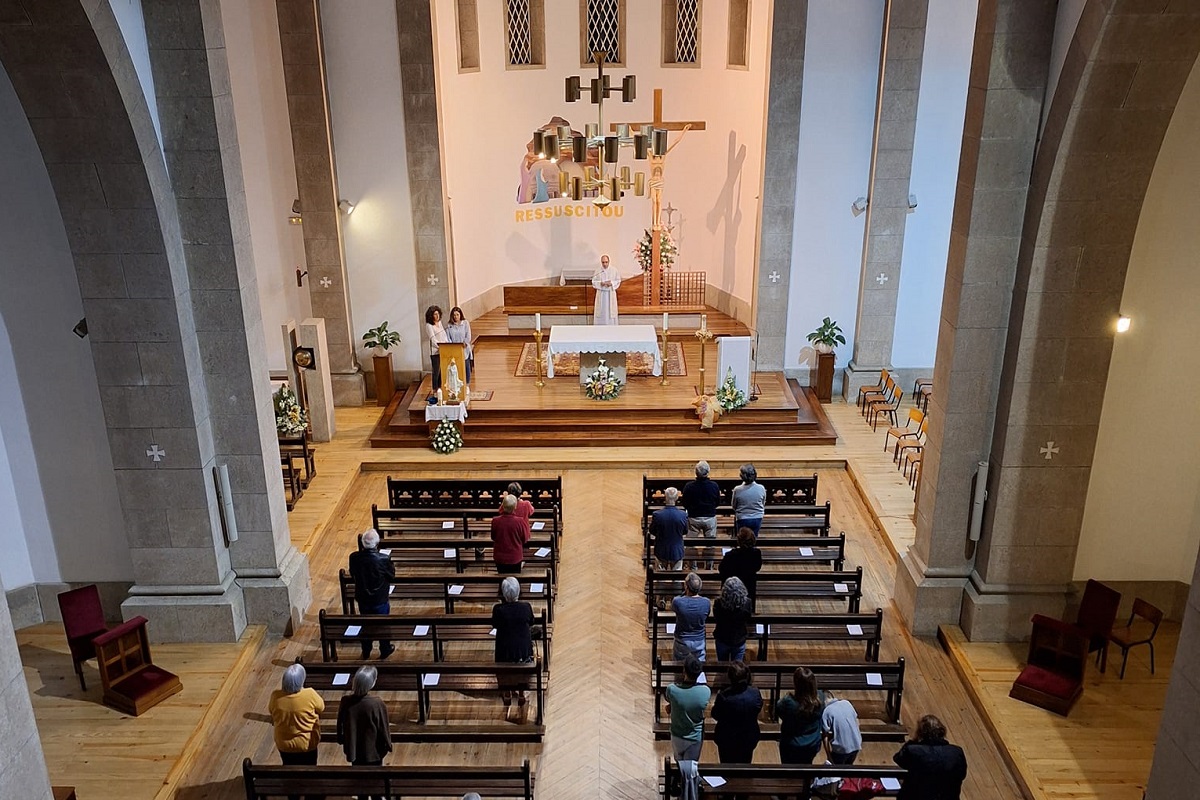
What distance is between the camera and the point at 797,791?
693 centimetres

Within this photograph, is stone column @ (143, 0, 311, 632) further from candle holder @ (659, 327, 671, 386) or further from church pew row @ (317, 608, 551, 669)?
candle holder @ (659, 327, 671, 386)

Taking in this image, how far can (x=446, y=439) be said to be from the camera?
1395cm

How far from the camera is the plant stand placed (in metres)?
15.6

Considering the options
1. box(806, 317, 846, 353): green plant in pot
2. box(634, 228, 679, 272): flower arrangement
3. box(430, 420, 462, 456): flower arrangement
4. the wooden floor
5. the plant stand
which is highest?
box(634, 228, 679, 272): flower arrangement

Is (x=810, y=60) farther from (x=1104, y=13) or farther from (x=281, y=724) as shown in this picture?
(x=281, y=724)

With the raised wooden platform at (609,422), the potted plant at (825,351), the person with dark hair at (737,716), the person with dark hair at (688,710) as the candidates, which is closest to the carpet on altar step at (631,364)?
the raised wooden platform at (609,422)

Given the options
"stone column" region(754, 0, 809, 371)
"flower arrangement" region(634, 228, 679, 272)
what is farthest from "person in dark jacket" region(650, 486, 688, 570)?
"flower arrangement" region(634, 228, 679, 272)

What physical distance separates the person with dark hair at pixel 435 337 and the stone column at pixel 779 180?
5.17m

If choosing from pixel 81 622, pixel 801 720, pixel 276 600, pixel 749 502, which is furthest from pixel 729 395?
pixel 81 622

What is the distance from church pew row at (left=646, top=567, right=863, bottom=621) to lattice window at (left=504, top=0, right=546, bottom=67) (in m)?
12.3

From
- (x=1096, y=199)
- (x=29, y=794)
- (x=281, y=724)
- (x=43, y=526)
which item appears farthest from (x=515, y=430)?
(x=29, y=794)

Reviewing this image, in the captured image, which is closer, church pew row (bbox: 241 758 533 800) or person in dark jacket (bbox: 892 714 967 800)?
person in dark jacket (bbox: 892 714 967 800)

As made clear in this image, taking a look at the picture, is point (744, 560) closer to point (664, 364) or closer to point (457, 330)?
point (457, 330)

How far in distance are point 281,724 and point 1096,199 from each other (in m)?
7.57
